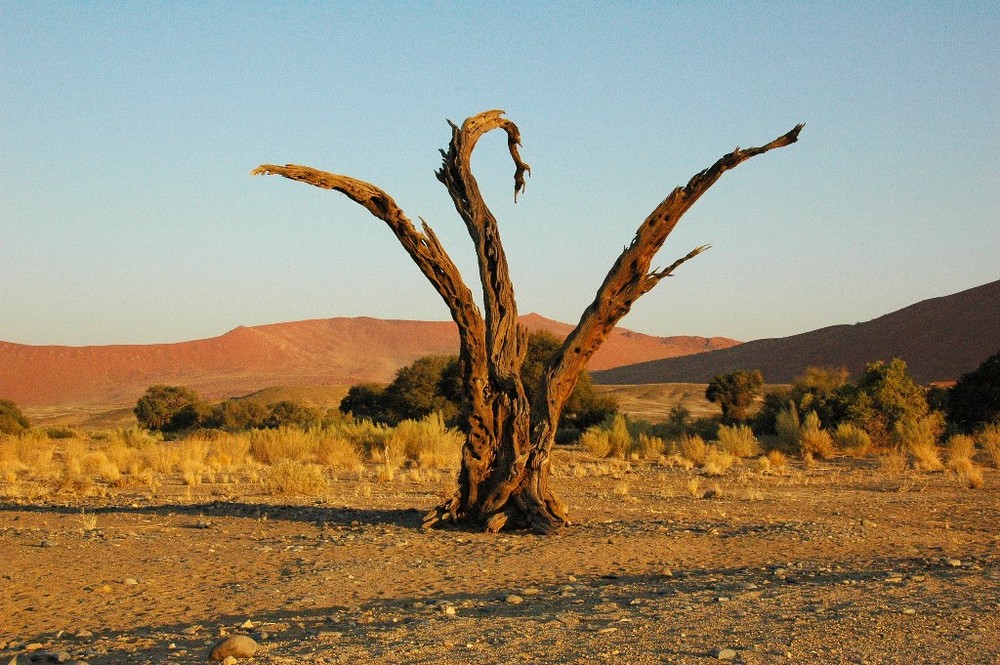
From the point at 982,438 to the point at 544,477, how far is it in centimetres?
1784

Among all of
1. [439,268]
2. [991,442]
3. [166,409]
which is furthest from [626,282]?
[166,409]

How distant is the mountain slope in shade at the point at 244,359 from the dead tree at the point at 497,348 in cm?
10386

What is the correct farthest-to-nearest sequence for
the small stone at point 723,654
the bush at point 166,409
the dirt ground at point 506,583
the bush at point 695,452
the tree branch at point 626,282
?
the bush at point 166,409
the bush at point 695,452
the tree branch at point 626,282
the dirt ground at point 506,583
the small stone at point 723,654

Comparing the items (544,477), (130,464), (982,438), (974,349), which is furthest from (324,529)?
(974,349)

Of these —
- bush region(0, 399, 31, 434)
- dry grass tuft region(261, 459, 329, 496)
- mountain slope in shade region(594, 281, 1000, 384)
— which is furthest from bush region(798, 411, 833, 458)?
mountain slope in shade region(594, 281, 1000, 384)

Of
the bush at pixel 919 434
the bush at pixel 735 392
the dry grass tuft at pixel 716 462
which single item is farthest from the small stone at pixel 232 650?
the bush at pixel 735 392

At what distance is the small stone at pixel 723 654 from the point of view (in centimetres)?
593

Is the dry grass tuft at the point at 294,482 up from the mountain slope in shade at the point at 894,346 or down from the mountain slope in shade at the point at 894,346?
down

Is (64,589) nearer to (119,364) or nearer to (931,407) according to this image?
(931,407)

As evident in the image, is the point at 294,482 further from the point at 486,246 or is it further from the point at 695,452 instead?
the point at 695,452

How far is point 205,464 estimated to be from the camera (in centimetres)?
2334

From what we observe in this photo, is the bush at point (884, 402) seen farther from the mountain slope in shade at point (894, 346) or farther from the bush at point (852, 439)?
the mountain slope in shade at point (894, 346)

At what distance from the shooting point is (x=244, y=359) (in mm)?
157500

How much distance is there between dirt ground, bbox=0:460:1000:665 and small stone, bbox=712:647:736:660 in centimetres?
1
